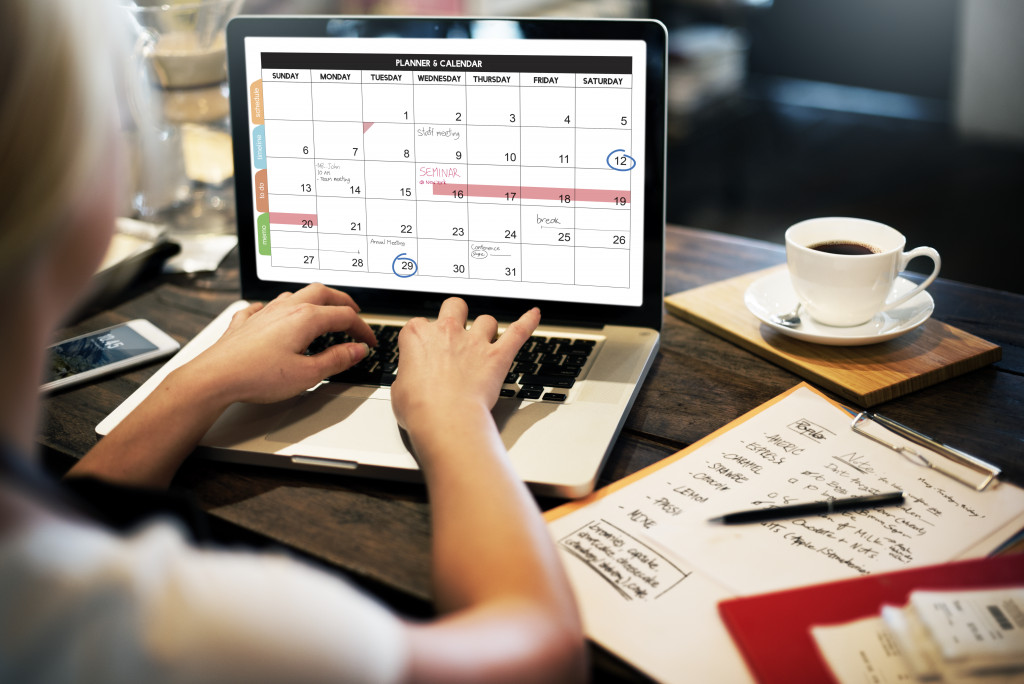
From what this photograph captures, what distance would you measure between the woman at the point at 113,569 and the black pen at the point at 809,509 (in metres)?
0.17

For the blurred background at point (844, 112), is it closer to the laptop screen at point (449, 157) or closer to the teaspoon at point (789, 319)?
the teaspoon at point (789, 319)

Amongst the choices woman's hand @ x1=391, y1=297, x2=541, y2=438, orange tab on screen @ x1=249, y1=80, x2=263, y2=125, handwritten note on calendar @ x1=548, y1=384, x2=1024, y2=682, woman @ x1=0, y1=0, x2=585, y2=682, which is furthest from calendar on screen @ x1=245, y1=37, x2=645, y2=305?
woman @ x1=0, y1=0, x2=585, y2=682

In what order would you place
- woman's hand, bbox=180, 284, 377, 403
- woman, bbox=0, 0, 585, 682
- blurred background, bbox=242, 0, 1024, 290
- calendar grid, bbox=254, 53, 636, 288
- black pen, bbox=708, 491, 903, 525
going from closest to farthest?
woman, bbox=0, 0, 585, 682, black pen, bbox=708, 491, 903, 525, woman's hand, bbox=180, 284, 377, 403, calendar grid, bbox=254, 53, 636, 288, blurred background, bbox=242, 0, 1024, 290

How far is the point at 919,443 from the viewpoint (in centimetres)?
72

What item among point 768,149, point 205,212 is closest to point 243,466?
point 205,212

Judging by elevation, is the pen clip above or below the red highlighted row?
below

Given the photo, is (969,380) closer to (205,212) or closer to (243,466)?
(243,466)

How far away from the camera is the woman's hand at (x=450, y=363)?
681 mm

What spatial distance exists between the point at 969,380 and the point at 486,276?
0.52 metres

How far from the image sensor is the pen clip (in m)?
0.67

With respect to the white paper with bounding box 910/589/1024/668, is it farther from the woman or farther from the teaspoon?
the teaspoon

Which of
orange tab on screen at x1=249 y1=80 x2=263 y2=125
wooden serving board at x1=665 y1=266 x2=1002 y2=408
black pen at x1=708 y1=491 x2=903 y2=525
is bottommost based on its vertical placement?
black pen at x1=708 y1=491 x2=903 y2=525

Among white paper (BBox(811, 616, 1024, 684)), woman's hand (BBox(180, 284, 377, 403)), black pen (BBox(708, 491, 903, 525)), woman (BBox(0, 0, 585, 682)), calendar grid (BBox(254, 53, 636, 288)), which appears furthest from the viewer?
calendar grid (BBox(254, 53, 636, 288))

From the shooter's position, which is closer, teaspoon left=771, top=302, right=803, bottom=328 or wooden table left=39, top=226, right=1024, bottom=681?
wooden table left=39, top=226, right=1024, bottom=681
